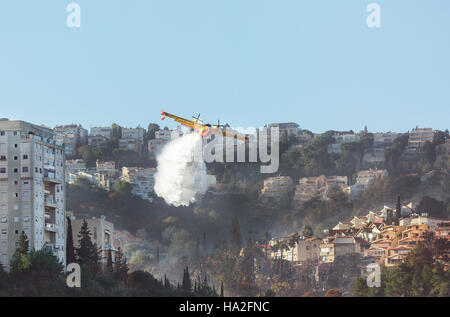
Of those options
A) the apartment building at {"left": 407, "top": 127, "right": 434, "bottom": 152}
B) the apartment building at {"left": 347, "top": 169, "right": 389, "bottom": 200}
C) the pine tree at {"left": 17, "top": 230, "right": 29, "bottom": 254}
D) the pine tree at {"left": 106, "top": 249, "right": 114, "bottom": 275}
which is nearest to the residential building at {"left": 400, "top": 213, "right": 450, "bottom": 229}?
the apartment building at {"left": 347, "top": 169, "right": 389, "bottom": 200}

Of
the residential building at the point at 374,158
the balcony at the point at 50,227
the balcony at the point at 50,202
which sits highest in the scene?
the residential building at the point at 374,158

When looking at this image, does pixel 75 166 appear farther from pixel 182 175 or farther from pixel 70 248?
pixel 70 248

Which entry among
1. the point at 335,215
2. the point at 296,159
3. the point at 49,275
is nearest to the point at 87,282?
the point at 49,275

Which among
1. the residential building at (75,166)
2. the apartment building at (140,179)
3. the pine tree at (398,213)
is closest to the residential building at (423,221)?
the pine tree at (398,213)

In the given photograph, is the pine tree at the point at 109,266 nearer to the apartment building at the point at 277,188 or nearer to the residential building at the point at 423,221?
the residential building at the point at 423,221

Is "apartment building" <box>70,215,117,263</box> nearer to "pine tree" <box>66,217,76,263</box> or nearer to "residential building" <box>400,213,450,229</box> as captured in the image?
"pine tree" <box>66,217,76,263</box>

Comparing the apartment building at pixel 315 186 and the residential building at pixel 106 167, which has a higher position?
the residential building at pixel 106 167

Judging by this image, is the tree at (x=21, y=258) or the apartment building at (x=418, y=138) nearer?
the tree at (x=21, y=258)
